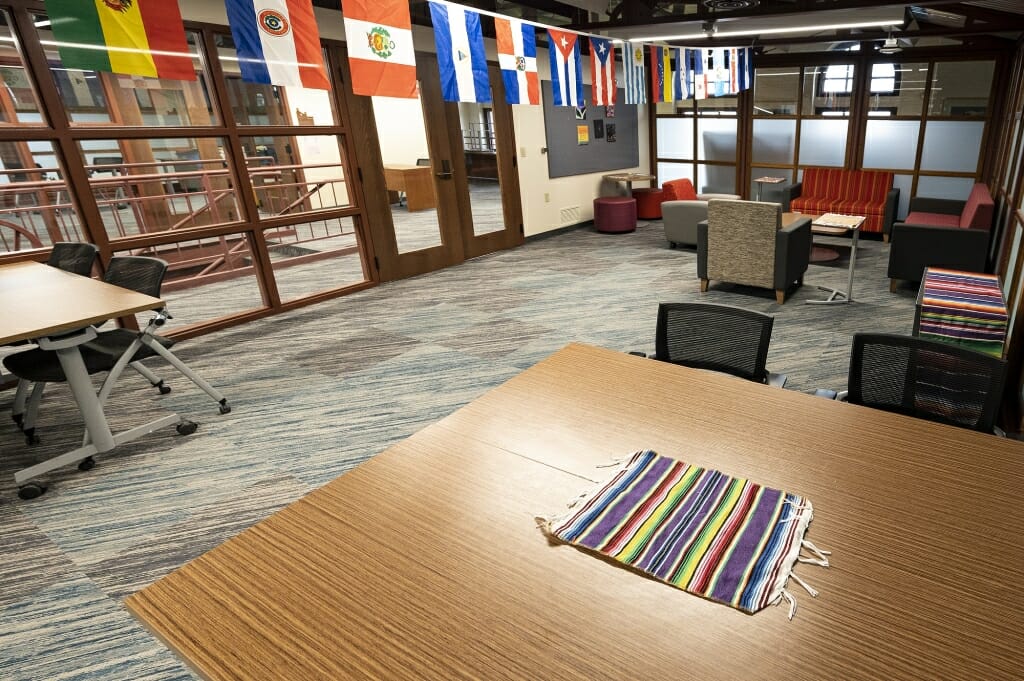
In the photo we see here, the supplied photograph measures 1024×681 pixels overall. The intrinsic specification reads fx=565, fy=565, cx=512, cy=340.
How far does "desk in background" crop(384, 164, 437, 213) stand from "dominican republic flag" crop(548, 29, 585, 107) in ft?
18.2

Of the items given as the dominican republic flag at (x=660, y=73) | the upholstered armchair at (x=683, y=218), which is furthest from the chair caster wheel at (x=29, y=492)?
the dominican republic flag at (x=660, y=73)

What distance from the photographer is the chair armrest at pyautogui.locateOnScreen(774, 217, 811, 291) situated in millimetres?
4652

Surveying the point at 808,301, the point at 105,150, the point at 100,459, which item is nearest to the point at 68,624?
the point at 100,459

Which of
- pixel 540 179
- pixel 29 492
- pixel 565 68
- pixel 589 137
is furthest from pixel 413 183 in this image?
pixel 29 492

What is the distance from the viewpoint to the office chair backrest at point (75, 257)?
3.77 m

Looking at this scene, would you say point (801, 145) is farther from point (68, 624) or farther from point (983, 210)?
point (68, 624)

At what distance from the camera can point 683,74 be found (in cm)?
661

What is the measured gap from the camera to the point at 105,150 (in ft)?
20.6

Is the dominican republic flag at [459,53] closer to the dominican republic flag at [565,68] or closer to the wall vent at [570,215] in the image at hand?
the dominican republic flag at [565,68]

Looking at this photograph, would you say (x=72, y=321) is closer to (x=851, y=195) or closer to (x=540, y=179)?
(x=540, y=179)

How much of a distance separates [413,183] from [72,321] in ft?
26.8

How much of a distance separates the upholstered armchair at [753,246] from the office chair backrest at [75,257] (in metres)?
4.70

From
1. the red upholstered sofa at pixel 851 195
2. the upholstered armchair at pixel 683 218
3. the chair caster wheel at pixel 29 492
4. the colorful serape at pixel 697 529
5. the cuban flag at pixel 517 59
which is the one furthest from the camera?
the red upholstered sofa at pixel 851 195

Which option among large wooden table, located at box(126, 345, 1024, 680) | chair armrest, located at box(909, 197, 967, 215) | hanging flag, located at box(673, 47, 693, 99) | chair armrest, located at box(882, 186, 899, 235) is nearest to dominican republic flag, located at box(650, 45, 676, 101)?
hanging flag, located at box(673, 47, 693, 99)
